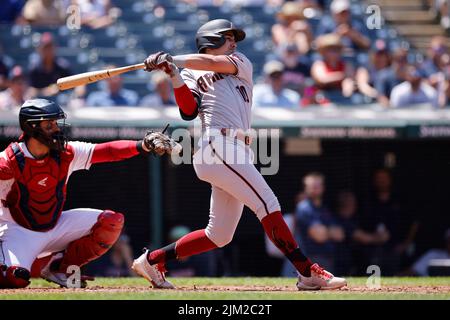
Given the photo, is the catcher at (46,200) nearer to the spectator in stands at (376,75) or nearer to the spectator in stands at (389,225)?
the spectator in stands at (389,225)

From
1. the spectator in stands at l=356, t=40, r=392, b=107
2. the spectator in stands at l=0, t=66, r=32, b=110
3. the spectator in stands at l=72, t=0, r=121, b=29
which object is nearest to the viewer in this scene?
the spectator in stands at l=0, t=66, r=32, b=110

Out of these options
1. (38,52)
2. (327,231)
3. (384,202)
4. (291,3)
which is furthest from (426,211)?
(38,52)

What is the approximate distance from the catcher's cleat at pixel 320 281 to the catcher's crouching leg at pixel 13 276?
1.68 m

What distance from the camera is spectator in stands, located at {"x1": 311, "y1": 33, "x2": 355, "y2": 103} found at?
447 inches

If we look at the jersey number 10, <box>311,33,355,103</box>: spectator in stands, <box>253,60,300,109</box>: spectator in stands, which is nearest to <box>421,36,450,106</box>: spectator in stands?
<box>311,33,355,103</box>: spectator in stands

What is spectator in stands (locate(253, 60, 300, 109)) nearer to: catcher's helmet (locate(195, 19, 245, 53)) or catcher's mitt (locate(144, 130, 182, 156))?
catcher's helmet (locate(195, 19, 245, 53))

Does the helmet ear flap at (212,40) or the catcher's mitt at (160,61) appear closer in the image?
the catcher's mitt at (160,61)

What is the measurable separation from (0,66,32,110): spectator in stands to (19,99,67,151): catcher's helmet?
4268mm

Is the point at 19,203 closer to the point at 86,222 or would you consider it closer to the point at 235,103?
the point at 86,222

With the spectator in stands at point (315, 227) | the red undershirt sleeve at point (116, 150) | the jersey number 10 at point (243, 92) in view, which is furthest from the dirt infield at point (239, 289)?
the spectator in stands at point (315, 227)

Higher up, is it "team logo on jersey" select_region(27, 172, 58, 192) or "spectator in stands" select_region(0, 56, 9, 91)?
"spectator in stands" select_region(0, 56, 9, 91)

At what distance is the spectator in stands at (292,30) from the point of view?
1227 cm

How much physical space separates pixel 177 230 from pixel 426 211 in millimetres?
2607

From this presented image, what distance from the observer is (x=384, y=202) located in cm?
1064
